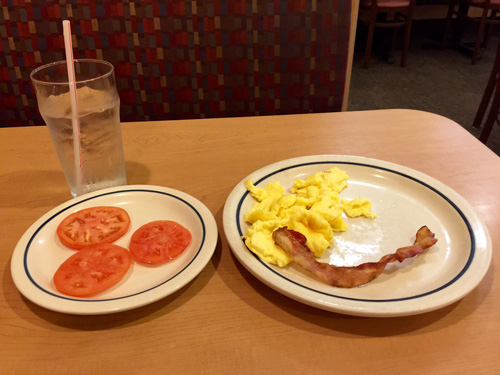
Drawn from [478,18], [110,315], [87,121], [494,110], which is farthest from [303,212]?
[478,18]

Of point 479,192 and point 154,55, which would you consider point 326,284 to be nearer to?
point 479,192

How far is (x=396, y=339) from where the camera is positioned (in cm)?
59

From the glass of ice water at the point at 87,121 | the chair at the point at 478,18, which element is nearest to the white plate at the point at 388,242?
→ the glass of ice water at the point at 87,121

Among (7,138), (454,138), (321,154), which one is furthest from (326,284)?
(7,138)

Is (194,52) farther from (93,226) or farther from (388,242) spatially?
(388,242)

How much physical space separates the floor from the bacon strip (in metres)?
2.62

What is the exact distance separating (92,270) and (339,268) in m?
0.39

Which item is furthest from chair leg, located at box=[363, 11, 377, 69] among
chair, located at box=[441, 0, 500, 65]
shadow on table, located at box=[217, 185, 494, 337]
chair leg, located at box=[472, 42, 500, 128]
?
shadow on table, located at box=[217, 185, 494, 337]

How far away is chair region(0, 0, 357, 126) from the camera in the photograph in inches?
54.0

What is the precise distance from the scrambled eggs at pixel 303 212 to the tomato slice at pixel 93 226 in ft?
0.78

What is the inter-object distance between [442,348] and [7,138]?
1132mm

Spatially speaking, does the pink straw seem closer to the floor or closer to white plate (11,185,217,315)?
white plate (11,185,217,315)

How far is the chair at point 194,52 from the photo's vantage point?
1.37 metres

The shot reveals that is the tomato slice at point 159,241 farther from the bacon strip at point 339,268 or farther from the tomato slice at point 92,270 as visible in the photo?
the bacon strip at point 339,268
